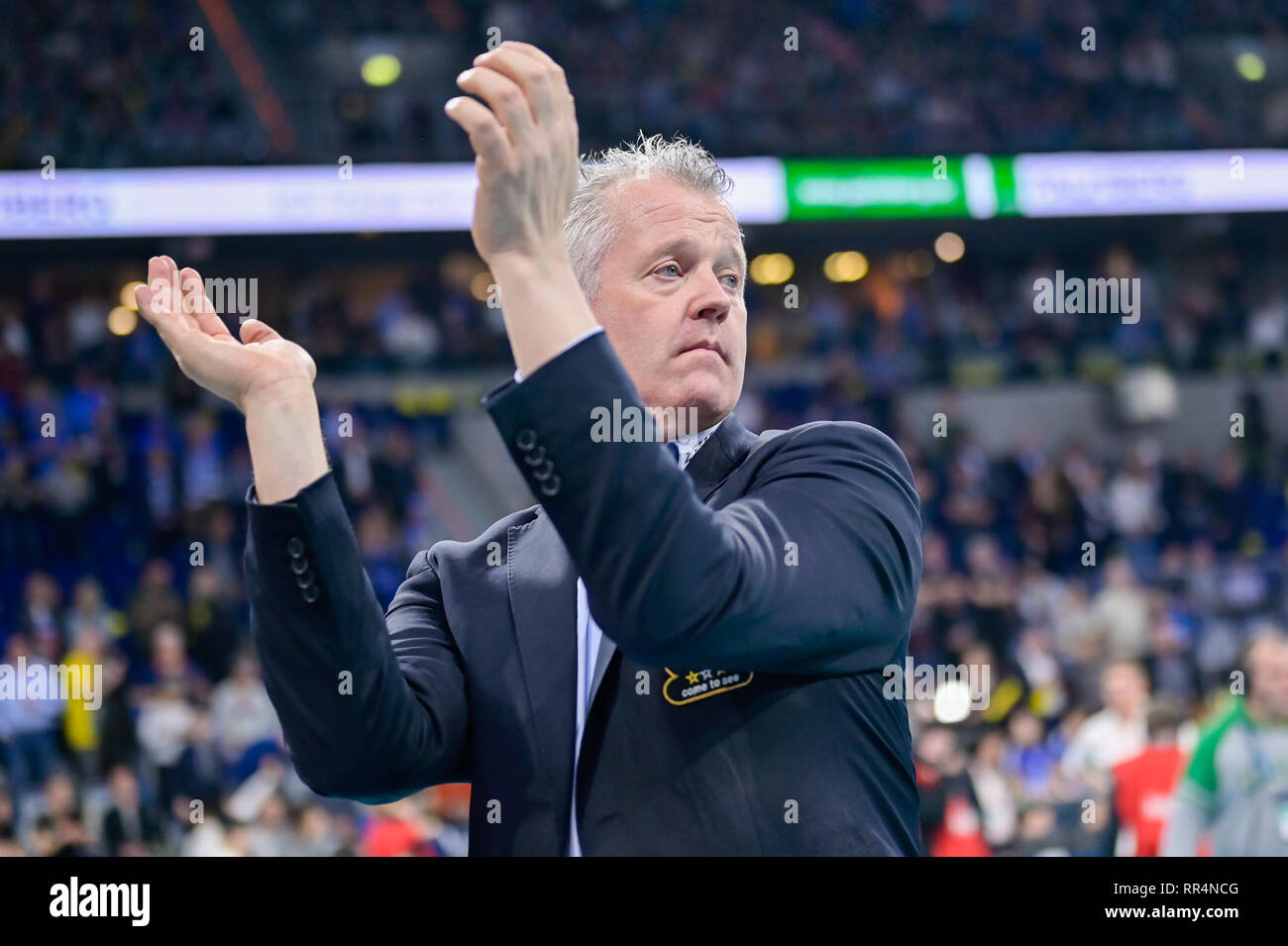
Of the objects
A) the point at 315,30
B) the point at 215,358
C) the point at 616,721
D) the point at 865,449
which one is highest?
the point at 315,30

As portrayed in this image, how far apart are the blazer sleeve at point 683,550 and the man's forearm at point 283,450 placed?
0.30 meters

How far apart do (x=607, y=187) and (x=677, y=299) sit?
25 cm

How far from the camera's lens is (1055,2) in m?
16.9

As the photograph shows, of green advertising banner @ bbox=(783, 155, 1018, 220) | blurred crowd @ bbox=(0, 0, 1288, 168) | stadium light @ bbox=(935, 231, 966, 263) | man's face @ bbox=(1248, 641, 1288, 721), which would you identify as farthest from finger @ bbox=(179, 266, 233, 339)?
stadium light @ bbox=(935, 231, 966, 263)

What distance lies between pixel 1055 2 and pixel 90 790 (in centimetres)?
1403

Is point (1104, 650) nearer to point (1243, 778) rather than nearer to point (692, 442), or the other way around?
point (1243, 778)

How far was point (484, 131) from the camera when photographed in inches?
50.5

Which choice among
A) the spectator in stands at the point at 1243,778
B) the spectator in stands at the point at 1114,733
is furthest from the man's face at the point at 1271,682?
the spectator in stands at the point at 1114,733

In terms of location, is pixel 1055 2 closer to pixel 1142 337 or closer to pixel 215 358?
pixel 1142 337

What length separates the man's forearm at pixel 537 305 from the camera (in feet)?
4.36

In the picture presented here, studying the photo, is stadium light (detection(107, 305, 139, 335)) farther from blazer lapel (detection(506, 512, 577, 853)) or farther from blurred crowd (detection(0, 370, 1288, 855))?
blazer lapel (detection(506, 512, 577, 853))

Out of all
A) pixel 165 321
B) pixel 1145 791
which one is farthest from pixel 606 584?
pixel 1145 791
